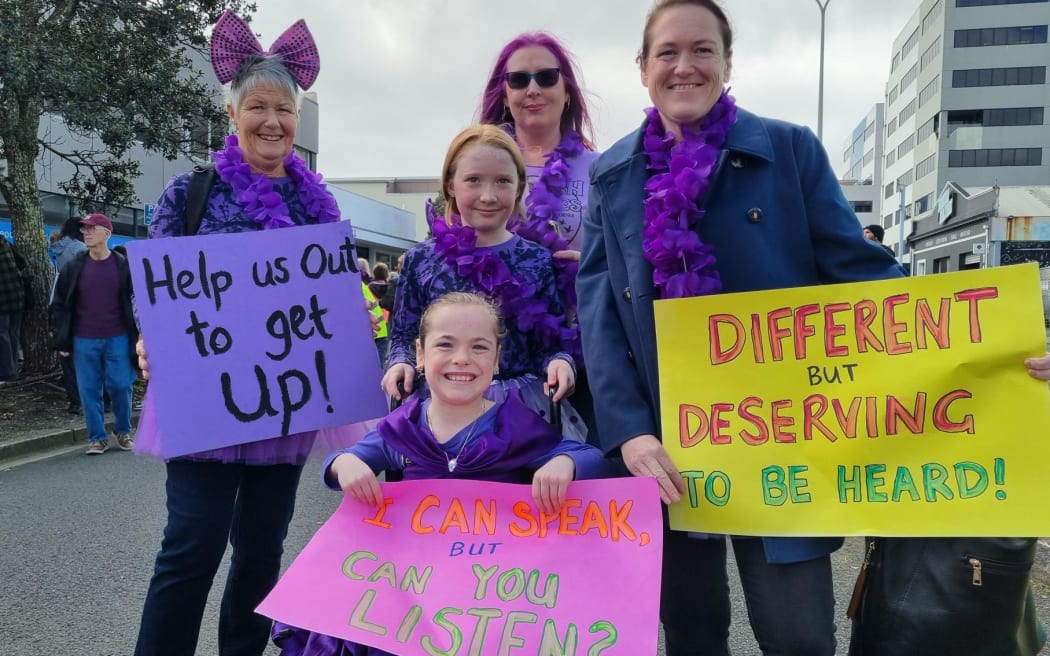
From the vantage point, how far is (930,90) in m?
56.1

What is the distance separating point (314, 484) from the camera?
5.60 meters

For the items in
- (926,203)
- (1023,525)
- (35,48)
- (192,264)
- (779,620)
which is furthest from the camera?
(926,203)

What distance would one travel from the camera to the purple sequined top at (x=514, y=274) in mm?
2252

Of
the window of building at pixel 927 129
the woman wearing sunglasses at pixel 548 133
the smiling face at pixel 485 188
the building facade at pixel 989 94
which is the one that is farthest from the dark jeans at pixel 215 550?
the window of building at pixel 927 129

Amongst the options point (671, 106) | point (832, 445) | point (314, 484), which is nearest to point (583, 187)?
point (671, 106)

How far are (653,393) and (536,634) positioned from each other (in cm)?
63

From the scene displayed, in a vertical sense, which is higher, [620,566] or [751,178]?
[751,178]

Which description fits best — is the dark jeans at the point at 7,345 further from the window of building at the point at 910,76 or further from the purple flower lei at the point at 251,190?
the window of building at the point at 910,76

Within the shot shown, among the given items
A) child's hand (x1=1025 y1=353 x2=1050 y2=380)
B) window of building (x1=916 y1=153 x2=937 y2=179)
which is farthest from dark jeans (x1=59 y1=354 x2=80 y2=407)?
window of building (x1=916 y1=153 x2=937 y2=179)

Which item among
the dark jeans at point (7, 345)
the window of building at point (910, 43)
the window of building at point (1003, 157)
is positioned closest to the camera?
the dark jeans at point (7, 345)

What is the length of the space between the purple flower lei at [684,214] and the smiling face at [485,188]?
53 centimetres

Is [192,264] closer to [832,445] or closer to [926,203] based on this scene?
[832,445]

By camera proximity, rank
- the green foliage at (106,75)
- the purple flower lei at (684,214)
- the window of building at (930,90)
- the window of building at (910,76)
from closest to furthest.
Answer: the purple flower lei at (684,214) → the green foliage at (106,75) → the window of building at (930,90) → the window of building at (910,76)

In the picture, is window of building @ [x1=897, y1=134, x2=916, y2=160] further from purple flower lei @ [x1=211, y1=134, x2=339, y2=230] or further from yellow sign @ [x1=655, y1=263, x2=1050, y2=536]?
purple flower lei @ [x1=211, y1=134, x2=339, y2=230]
